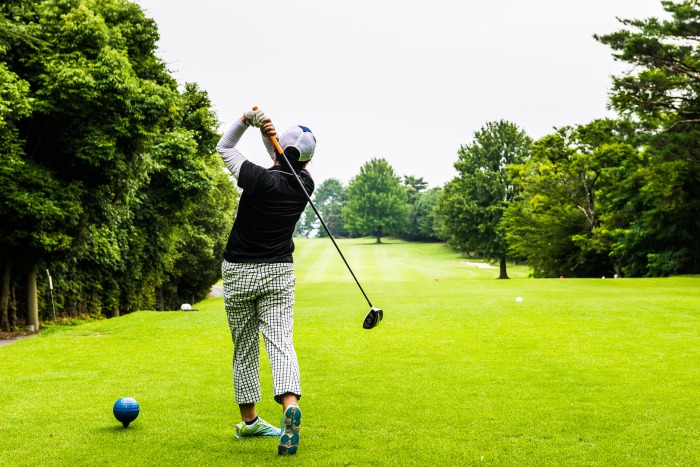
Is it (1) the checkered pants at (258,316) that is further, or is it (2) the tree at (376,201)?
(2) the tree at (376,201)

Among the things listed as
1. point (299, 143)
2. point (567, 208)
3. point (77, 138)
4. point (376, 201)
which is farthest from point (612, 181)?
point (376, 201)

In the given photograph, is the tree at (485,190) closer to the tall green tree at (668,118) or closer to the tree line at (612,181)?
the tree line at (612,181)

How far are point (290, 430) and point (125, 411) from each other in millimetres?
1629

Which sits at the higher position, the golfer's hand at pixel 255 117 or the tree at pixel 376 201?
the tree at pixel 376 201

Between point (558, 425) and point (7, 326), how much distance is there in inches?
768

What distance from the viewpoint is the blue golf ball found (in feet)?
18.0

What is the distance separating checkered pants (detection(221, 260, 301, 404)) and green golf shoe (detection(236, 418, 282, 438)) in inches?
7.9

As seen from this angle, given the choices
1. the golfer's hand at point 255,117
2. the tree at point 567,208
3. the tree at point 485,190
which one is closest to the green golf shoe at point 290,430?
the golfer's hand at point 255,117

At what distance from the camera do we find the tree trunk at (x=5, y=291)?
20.3 meters

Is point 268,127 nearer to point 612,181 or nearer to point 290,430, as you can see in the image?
point 290,430

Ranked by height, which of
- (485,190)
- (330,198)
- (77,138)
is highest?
(330,198)

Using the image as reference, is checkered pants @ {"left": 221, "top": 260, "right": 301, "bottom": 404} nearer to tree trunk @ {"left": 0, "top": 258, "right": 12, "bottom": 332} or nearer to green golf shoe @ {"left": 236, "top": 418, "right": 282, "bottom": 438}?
green golf shoe @ {"left": 236, "top": 418, "right": 282, "bottom": 438}

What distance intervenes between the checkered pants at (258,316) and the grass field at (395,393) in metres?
0.50

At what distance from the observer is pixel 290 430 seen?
4.71 metres
